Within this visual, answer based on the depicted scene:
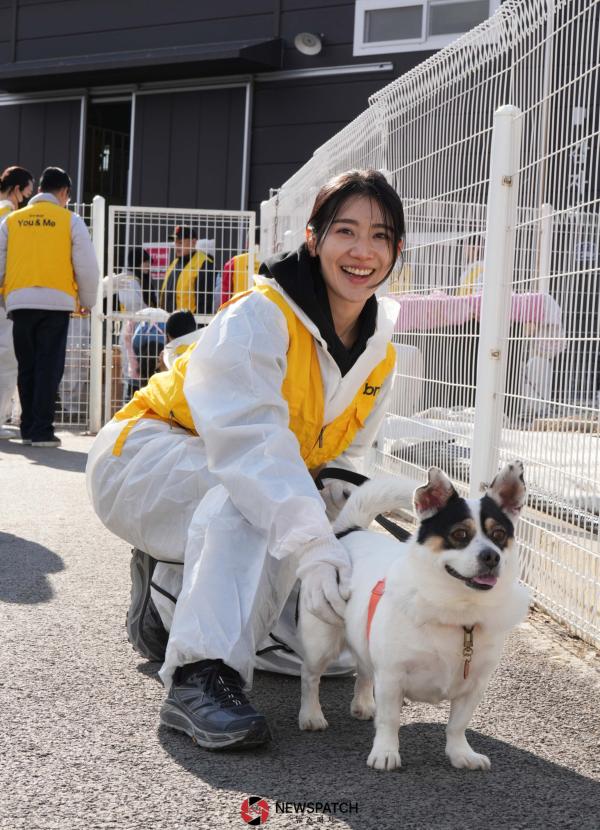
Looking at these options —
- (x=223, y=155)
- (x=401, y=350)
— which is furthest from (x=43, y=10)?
(x=401, y=350)

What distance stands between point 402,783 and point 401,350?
3.17 m

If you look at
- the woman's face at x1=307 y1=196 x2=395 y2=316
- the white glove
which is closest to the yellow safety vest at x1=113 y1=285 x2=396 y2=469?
the woman's face at x1=307 y1=196 x2=395 y2=316

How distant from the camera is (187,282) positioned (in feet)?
30.7

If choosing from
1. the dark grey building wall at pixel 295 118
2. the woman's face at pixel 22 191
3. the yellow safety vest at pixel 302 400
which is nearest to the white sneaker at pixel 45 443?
the woman's face at pixel 22 191

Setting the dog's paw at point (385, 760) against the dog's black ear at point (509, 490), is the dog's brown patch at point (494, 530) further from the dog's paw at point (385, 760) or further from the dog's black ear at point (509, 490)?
the dog's paw at point (385, 760)

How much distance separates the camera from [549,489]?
3.56 m

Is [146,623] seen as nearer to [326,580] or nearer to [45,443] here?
[326,580]

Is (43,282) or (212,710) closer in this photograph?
(212,710)

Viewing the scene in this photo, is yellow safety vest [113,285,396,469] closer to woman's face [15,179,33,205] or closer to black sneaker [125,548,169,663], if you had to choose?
black sneaker [125,548,169,663]

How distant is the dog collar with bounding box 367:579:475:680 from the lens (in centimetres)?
237

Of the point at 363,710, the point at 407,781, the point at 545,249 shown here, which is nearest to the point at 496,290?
the point at 545,249

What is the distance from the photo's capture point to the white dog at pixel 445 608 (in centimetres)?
228

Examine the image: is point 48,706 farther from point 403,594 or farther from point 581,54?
point 581,54

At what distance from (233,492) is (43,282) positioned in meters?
5.84
